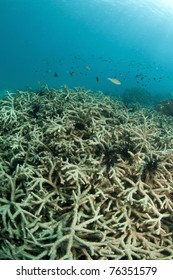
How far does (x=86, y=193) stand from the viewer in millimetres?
3660

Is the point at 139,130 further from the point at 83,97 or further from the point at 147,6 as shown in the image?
the point at 147,6

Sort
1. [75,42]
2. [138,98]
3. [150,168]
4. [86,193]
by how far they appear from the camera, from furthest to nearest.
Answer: [75,42], [138,98], [150,168], [86,193]

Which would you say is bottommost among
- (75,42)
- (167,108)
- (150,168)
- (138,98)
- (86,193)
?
(86,193)

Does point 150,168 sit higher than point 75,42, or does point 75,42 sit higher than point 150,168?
point 75,42

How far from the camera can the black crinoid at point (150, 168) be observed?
4055 mm

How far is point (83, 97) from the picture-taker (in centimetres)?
727

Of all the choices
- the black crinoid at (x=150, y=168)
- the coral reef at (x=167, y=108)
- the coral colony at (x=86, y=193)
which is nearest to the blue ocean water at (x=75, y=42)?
the coral reef at (x=167, y=108)

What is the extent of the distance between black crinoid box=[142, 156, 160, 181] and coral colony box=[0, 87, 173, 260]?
0.02m

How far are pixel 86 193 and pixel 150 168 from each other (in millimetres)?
1157

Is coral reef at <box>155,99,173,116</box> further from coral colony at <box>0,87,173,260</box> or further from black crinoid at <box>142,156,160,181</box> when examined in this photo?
black crinoid at <box>142,156,160,181</box>

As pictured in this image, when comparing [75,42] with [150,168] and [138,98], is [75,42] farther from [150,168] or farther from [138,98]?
[150,168]

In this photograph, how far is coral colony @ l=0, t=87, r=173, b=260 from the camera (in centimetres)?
317

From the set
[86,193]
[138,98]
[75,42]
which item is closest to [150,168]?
[86,193]
